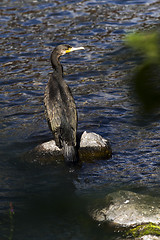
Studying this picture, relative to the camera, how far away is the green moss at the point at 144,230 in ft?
15.2

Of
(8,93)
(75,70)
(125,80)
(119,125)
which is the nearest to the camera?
(125,80)

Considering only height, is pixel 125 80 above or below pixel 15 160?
above

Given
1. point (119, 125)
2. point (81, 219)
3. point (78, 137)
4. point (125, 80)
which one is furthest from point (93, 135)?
point (125, 80)

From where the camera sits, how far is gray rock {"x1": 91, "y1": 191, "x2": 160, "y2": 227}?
16.1 feet

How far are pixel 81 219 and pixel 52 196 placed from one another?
83cm

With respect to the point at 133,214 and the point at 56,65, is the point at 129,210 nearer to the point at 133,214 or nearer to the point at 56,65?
the point at 133,214

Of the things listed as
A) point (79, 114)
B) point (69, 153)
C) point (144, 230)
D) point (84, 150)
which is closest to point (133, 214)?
point (144, 230)

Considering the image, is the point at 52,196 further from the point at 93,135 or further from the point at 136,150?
the point at 136,150

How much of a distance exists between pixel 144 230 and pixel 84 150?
8.24 ft

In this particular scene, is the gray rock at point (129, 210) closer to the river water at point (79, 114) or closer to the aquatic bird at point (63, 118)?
the river water at point (79, 114)

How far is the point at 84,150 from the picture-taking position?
23.1 feet

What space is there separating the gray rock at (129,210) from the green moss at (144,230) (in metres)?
0.08

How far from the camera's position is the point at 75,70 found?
11219mm

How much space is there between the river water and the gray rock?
0.52 ft
